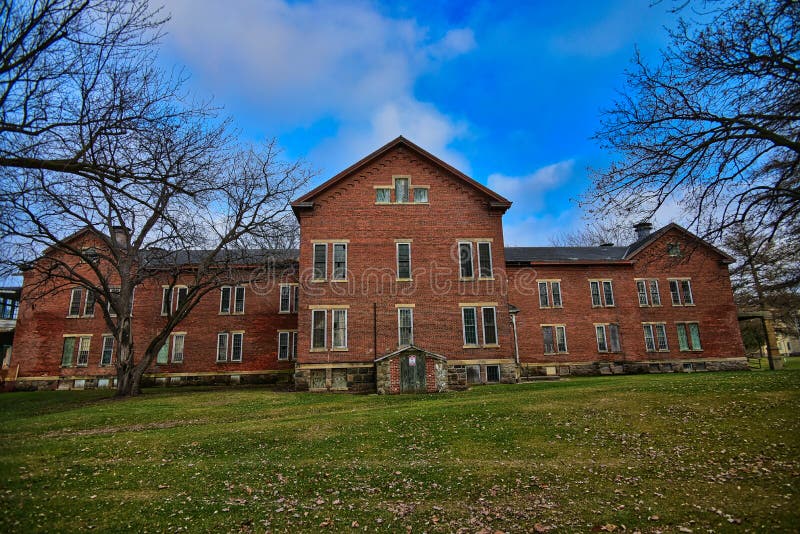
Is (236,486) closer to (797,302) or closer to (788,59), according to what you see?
(788,59)

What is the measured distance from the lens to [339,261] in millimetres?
25250

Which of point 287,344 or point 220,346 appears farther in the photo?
point 287,344

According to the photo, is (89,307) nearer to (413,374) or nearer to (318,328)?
(318,328)

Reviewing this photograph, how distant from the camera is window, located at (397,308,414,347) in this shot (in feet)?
80.9

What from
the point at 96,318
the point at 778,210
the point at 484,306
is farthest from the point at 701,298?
the point at 96,318

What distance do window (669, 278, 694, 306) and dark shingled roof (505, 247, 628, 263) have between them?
4.22 metres

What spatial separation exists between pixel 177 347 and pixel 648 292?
3530 centimetres

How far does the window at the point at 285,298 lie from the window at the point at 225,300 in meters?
3.88

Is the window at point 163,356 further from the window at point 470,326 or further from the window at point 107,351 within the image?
the window at point 470,326

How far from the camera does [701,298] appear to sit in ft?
112

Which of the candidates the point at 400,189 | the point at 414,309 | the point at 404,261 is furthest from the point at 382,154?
the point at 414,309

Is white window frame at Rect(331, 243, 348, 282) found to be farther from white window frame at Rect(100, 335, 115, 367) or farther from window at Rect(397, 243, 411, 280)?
white window frame at Rect(100, 335, 115, 367)

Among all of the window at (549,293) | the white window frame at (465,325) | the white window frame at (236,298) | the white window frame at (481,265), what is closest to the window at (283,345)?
the white window frame at (236,298)

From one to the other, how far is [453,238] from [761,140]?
17346 mm
